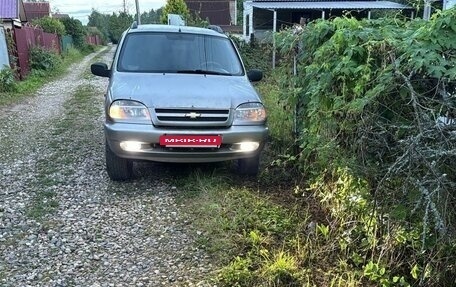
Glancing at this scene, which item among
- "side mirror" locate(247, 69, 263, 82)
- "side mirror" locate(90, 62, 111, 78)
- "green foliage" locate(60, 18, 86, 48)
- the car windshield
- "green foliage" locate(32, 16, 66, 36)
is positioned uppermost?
the car windshield

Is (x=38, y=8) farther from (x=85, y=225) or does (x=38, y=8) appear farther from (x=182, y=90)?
(x=85, y=225)

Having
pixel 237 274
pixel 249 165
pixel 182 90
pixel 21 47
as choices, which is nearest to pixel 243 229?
pixel 237 274

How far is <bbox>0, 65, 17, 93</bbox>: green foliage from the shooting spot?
40.3ft

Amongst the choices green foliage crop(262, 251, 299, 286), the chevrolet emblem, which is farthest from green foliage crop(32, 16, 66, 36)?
green foliage crop(262, 251, 299, 286)

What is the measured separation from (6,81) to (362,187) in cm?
1167

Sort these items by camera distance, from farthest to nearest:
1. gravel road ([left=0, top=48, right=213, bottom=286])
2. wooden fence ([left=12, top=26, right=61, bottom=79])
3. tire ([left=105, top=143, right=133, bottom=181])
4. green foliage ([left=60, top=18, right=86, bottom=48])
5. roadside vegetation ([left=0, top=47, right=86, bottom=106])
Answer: green foliage ([left=60, top=18, right=86, bottom=48]), wooden fence ([left=12, top=26, right=61, bottom=79]), roadside vegetation ([left=0, top=47, right=86, bottom=106]), tire ([left=105, top=143, right=133, bottom=181]), gravel road ([left=0, top=48, right=213, bottom=286])

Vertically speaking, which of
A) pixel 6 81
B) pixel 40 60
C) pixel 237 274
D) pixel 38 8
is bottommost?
pixel 40 60

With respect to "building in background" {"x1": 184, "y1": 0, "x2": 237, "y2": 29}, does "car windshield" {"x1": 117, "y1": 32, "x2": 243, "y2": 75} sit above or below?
above

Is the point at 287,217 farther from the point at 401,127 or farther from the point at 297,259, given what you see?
the point at 401,127

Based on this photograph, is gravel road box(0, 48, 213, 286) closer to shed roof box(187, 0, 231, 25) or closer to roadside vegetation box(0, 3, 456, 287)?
roadside vegetation box(0, 3, 456, 287)

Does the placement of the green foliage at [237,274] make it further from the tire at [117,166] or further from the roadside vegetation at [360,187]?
the tire at [117,166]

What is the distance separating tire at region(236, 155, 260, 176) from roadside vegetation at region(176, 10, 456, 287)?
42 centimetres

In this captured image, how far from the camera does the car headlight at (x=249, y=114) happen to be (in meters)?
4.86

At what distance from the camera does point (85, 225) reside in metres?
4.12
